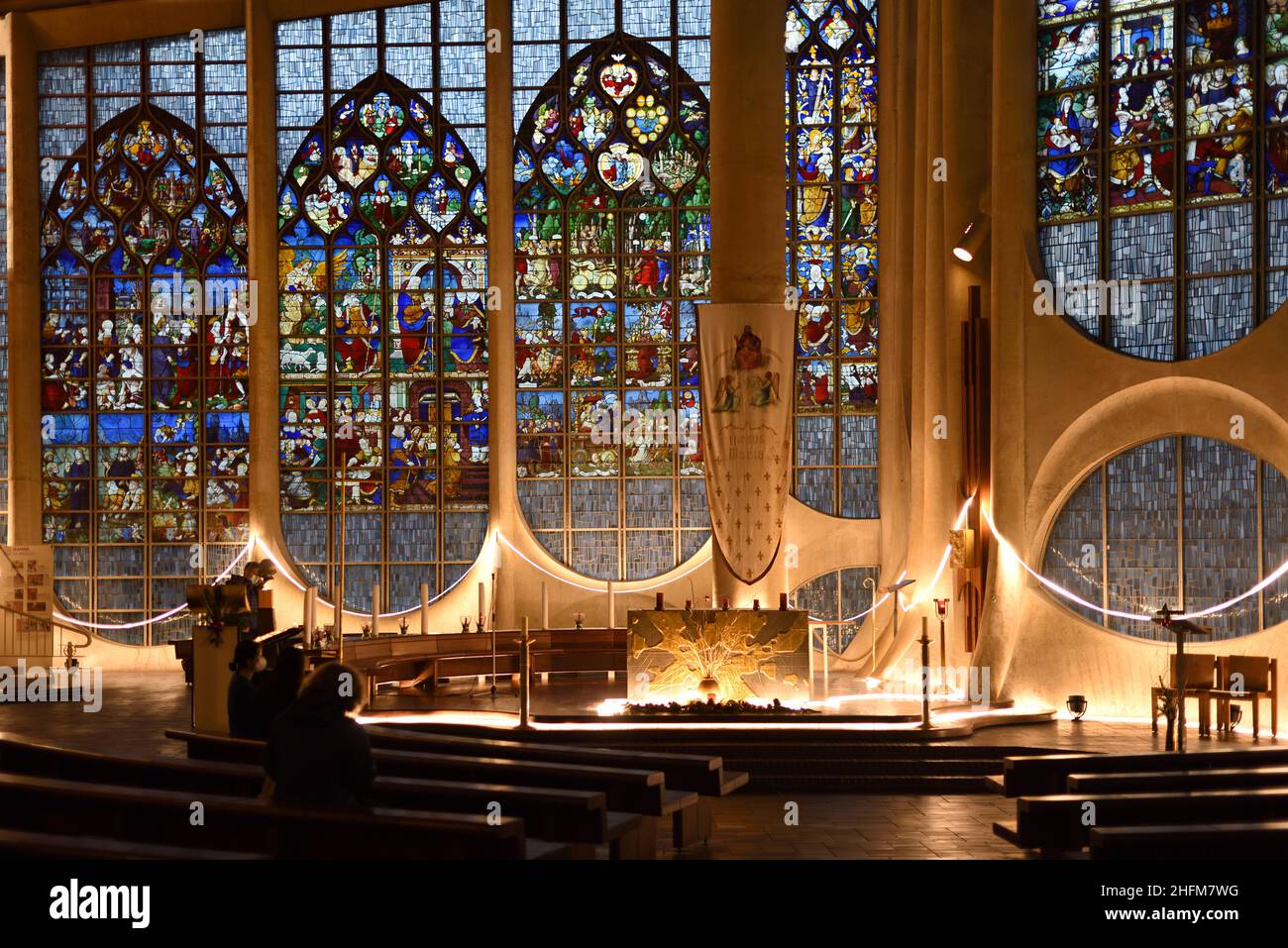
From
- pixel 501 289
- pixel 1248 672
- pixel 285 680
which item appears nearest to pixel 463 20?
pixel 501 289

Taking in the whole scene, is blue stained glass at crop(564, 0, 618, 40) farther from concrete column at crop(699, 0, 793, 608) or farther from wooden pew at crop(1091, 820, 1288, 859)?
wooden pew at crop(1091, 820, 1288, 859)

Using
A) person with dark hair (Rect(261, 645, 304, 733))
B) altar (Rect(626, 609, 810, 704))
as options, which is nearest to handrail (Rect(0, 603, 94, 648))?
altar (Rect(626, 609, 810, 704))

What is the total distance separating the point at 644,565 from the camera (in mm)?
17562

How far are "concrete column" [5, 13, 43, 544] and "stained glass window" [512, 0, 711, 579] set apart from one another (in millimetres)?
5802

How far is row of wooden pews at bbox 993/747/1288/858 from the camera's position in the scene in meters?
5.14

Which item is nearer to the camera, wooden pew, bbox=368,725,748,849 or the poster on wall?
wooden pew, bbox=368,725,748,849

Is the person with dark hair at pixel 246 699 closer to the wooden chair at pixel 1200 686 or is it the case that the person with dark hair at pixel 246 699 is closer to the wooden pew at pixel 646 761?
the wooden pew at pixel 646 761

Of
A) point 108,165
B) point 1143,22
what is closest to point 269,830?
point 1143,22

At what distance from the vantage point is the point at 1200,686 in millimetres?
10703

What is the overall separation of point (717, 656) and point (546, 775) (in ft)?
15.1

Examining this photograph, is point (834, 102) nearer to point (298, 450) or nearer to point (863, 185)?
point (863, 185)

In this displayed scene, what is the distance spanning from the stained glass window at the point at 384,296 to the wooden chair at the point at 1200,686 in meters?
8.95

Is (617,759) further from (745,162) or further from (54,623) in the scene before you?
(54,623)
